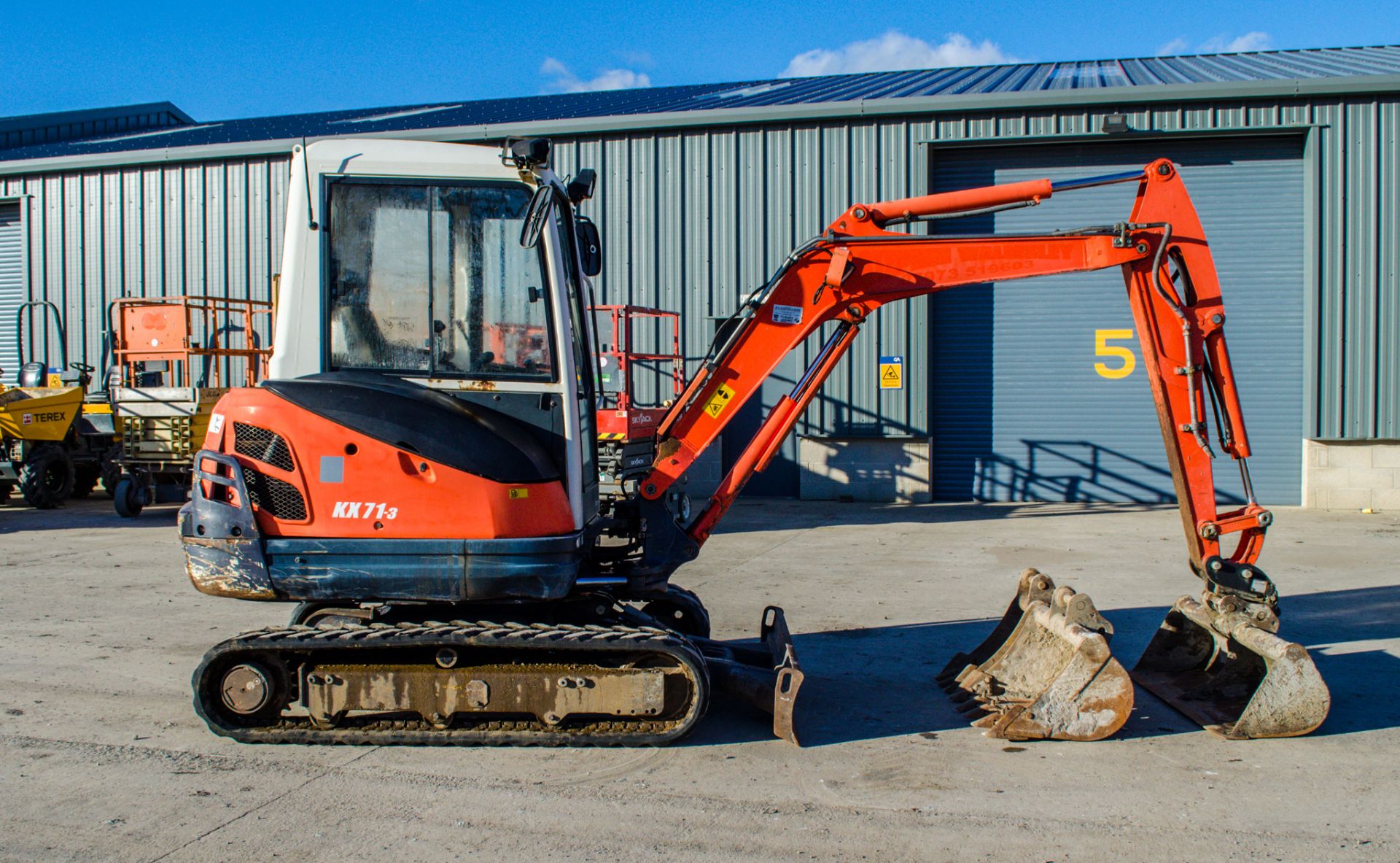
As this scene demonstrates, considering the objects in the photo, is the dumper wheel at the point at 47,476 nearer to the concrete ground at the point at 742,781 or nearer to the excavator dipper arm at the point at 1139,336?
the concrete ground at the point at 742,781

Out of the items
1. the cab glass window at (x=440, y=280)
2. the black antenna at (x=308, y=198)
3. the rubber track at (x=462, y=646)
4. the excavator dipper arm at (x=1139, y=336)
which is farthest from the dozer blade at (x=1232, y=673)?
the black antenna at (x=308, y=198)

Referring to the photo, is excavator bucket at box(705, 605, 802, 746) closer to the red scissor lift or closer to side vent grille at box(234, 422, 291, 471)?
side vent grille at box(234, 422, 291, 471)

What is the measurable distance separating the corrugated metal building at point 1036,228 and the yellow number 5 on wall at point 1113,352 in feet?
0.16

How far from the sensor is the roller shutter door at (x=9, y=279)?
66.2ft

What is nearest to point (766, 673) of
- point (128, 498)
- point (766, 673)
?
point (766, 673)

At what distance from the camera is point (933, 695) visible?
604 cm

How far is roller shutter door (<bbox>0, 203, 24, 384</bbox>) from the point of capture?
2019 centimetres

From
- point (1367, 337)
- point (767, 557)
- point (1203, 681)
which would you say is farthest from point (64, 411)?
point (1367, 337)

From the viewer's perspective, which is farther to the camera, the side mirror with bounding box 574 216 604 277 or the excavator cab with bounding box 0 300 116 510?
the excavator cab with bounding box 0 300 116 510

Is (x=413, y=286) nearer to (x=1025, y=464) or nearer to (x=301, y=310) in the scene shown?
(x=301, y=310)

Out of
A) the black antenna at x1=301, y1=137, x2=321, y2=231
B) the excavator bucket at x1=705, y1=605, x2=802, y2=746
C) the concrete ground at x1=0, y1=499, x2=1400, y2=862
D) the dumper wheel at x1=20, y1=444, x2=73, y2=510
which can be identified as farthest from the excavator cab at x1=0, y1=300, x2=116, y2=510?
the excavator bucket at x1=705, y1=605, x2=802, y2=746

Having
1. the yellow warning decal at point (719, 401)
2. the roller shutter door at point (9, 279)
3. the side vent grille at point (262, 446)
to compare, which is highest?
the roller shutter door at point (9, 279)

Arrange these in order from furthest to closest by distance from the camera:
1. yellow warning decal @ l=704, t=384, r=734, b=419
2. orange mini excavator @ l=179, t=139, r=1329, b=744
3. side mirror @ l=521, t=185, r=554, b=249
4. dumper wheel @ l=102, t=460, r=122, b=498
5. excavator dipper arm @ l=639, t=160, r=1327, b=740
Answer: dumper wheel @ l=102, t=460, r=122, b=498, yellow warning decal @ l=704, t=384, r=734, b=419, excavator dipper arm @ l=639, t=160, r=1327, b=740, orange mini excavator @ l=179, t=139, r=1329, b=744, side mirror @ l=521, t=185, r=554, b=249

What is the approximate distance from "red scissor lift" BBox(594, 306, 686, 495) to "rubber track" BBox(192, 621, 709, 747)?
5.67 meters
